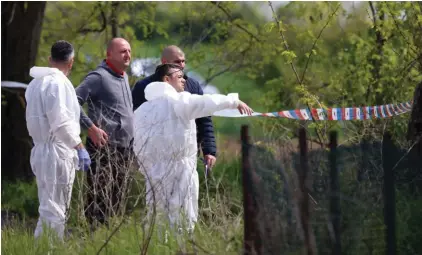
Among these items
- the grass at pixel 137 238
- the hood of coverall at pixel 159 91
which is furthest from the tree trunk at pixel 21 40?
the hood of coverall at pixel 159 91

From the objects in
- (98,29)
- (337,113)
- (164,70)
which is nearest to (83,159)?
(164,70)

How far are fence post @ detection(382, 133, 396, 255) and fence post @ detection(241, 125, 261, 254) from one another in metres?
0.76

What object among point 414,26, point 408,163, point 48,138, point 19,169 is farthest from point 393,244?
point 19,169

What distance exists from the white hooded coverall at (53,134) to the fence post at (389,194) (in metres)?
2.92

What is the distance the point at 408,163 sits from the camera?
7.44m

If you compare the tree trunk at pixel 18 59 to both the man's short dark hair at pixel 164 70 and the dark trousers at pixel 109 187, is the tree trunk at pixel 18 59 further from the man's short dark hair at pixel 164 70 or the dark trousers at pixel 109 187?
the man's short dark hair at pixel 164 70

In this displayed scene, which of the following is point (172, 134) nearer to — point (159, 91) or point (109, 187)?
point (159, 91)

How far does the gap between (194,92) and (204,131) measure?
13.9 inches

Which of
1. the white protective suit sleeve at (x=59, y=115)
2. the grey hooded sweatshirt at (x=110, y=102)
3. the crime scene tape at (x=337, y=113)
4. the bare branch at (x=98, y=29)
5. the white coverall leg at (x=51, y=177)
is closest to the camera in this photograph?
the white protective suit sleeve at (x=59, y=115)

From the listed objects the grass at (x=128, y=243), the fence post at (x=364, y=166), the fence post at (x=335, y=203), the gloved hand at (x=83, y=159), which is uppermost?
the gloved hand at (x=83, y=159)

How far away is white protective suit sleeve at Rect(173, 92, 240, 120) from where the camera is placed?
907 centimetres

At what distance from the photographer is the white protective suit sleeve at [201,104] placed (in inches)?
357

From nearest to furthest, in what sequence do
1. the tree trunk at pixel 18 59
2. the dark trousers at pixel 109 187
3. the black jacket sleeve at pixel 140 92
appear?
the dark trousers at pixel 109 187 < the black jacket sleeve at pixel 140 92 < the tree trunk at pixel 18 59

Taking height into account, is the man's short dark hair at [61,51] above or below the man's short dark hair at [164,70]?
above
